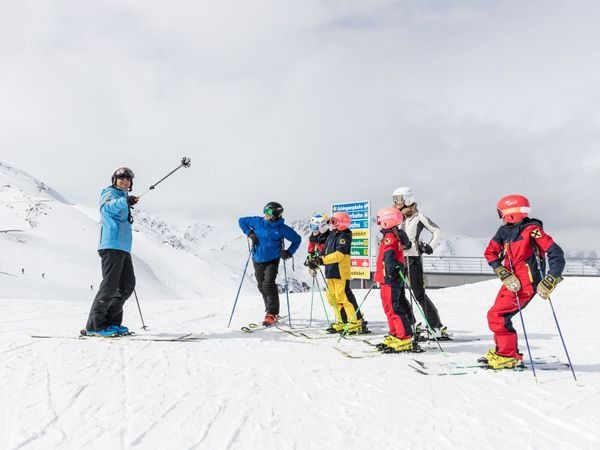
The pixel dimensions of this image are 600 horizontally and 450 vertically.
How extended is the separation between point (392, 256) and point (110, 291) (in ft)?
12.8

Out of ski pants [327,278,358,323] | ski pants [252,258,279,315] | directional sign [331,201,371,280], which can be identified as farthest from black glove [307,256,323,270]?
directional sign [331,201,371,280]

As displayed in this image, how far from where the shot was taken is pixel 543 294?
3.79 m

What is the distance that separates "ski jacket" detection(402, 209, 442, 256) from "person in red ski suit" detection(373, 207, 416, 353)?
2.57 feet

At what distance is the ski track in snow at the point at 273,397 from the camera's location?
2.55 m

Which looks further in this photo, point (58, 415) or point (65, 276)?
point (65, 276)

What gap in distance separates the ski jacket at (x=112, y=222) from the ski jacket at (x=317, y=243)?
320 centimetres

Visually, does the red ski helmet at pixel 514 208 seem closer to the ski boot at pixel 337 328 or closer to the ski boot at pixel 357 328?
the ski boot at pixel 357 328

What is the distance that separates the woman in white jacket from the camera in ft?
20.0

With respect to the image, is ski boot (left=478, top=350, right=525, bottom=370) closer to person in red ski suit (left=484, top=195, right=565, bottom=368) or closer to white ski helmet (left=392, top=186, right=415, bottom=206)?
person in red ski suit (left=484, top=195, right=565, bottom=368)

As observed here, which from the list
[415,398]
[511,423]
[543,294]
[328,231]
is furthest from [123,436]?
[328,231]

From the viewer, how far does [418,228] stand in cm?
625

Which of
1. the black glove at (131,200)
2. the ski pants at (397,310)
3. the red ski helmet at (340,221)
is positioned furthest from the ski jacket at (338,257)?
the black glove at (131,200)

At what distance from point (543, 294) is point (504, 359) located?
2.93 ft

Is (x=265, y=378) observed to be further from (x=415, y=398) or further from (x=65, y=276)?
(x=65, y=276)
